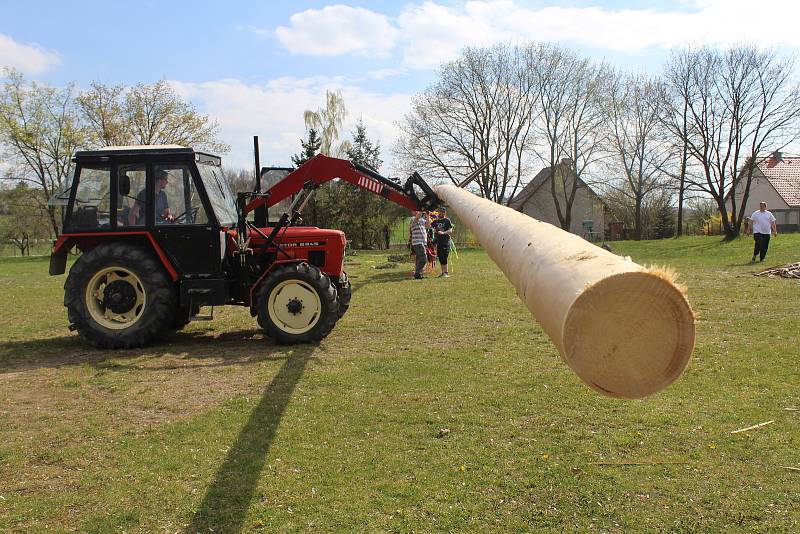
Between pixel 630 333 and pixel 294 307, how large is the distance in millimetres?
7712

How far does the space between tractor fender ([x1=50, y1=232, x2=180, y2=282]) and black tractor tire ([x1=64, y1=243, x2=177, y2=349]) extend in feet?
0.36

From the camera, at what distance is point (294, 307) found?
9.27 m

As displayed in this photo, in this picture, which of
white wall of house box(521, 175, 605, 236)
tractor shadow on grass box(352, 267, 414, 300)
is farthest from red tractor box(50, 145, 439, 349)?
white wall of house box(521, 175, 605, 236)

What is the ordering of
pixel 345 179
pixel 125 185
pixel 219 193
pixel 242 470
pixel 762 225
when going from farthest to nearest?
1. pixel 762 225
2. pixel 345 179
3. pixel 219 193
4. pixel 125 185
5. pixel 242 470

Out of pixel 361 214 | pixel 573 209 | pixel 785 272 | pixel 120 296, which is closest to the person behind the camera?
pixel 120 296

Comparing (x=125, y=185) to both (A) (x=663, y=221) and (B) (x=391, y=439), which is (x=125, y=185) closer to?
(B) (x=391, y=439)

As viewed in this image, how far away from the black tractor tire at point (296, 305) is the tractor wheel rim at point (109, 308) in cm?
163

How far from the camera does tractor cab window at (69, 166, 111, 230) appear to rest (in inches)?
363

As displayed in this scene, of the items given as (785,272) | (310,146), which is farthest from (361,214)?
(785,272)

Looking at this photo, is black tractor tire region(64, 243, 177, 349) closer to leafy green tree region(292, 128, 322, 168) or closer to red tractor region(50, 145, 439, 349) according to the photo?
red tractor region(50, 145, 439, 349)

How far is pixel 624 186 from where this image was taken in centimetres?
5056

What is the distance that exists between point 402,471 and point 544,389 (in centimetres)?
239

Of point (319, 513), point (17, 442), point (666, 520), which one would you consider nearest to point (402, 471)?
point (319, 513)

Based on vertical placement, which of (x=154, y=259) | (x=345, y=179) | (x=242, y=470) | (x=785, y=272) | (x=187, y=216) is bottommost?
(x=242, y=470)
